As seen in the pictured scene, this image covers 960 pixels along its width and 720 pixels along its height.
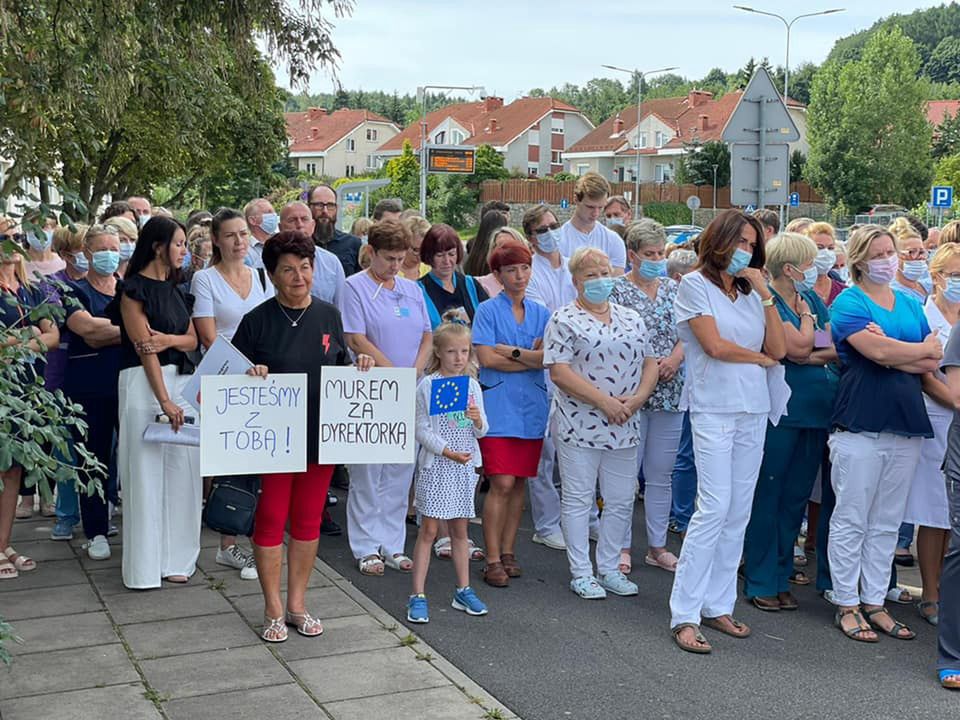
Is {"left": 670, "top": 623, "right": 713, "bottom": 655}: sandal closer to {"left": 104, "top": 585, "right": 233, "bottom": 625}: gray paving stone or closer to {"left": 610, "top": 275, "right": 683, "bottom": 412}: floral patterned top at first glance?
{"left": 610, "top": 275, "right": 683, "bottom": 412}: floral patterned top

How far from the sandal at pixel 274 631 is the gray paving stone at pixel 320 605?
0.30m

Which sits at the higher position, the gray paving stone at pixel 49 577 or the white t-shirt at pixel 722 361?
the white t-shirt at pixel 722 361

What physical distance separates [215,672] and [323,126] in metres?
137

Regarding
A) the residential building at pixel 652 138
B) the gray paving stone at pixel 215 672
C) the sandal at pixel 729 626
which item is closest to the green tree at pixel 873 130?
the residential building at pixel 652 138

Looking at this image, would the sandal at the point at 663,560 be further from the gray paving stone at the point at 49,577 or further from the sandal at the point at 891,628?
the gray paving stone at the point at 49,577

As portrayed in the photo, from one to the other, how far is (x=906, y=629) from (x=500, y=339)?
2.86 metres

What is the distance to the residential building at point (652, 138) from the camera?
108188 millimetres

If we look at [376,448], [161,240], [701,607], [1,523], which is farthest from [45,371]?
[701,607]

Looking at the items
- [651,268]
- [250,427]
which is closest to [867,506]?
[651,268]

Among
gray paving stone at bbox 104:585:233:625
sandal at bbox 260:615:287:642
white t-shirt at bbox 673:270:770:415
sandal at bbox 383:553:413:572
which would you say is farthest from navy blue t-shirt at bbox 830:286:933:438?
gray paving stone at bbox 104:585:233:625

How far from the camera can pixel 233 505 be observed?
628 cm

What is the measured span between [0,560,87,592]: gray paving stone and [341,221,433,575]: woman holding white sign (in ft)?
5.57

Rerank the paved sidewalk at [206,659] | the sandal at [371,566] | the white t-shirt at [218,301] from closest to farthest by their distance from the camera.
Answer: the paved sidewalk at [206,659]
the white t-shirt at [218,301]
the sandal at [371,566]

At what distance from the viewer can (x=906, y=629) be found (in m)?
6.75
